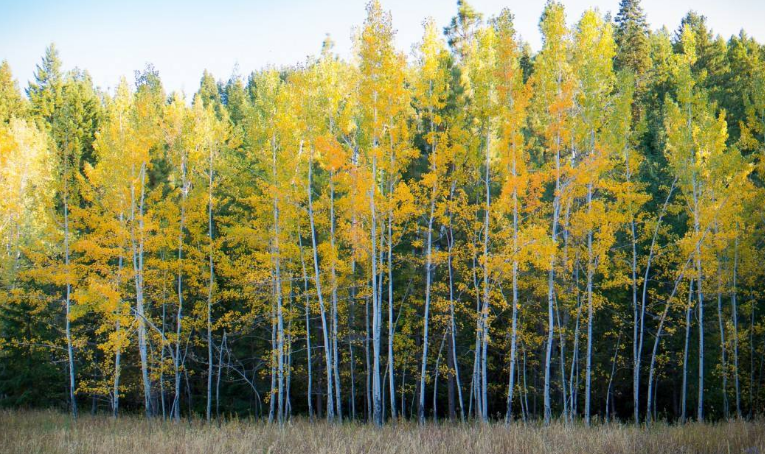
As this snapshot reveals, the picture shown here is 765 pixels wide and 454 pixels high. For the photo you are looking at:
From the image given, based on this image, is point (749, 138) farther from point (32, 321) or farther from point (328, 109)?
point (32, 321)

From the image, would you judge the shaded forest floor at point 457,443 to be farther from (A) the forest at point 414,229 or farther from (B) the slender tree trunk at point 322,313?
(B) the slender tree trunk at point 322,313

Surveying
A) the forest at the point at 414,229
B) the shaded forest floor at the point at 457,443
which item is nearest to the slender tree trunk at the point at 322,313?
the forest at the point at 414,229

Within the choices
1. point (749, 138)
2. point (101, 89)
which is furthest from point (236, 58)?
point (749, 138)

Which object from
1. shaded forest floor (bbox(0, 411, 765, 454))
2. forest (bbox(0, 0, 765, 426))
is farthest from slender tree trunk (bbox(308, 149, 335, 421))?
shaded forest floor (bbox(0, 411, 765, 454))

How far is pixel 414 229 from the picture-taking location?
1825 centimetres

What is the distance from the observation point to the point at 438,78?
17.3 m

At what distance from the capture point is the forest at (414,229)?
1694 centimetres

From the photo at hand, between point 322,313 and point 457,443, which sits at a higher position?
point 322,313

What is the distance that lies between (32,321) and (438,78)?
2001 centimetres

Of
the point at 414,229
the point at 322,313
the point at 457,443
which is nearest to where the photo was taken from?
the point at 457,443

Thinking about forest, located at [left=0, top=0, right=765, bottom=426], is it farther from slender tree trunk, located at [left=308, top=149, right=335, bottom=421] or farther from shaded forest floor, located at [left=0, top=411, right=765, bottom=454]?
shaded forest floor, located at [left=0, top=411, right=765, bottom=454]

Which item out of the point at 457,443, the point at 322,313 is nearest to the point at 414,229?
the point at 322,313

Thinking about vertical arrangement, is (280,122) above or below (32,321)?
above

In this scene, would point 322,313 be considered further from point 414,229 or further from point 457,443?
point 457,443
